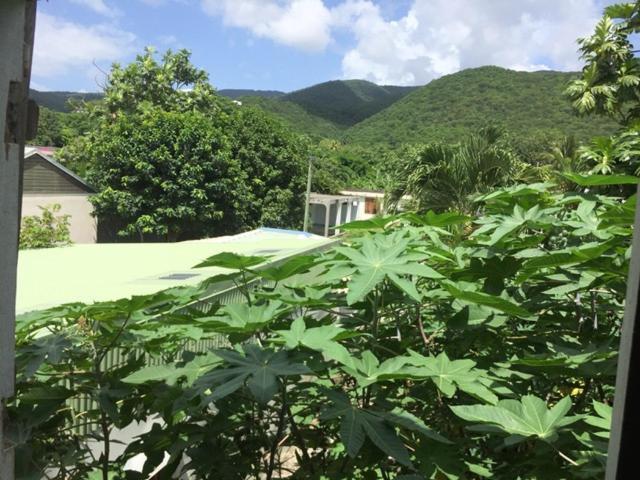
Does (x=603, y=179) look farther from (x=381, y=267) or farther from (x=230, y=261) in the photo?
(x=230, y=261)

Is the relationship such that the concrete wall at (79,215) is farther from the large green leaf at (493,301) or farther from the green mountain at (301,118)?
the green mountain at (301,118)

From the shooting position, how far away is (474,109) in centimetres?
5534

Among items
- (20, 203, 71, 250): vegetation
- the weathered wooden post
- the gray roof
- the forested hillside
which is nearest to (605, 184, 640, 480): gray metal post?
the weathered wooden post

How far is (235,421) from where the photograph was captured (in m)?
1.17

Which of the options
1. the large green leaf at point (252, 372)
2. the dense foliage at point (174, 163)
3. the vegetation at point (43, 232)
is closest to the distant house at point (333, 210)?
the dense foliage at point (174, 163)

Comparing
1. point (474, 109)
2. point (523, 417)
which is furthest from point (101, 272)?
point (474, 109)

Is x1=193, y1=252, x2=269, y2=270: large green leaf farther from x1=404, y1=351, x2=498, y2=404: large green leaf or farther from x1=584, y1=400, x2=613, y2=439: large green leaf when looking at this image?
x1=584, y1=400, x2=613, y2=439: large green leaf

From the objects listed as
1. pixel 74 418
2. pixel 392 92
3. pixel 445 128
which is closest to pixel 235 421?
pixel 74 418

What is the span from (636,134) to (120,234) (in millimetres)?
17375

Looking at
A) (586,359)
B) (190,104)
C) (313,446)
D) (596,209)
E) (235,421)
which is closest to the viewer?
(586,359)

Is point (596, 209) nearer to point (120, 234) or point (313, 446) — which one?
point (313, 446)

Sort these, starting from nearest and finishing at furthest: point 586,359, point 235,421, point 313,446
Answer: point 586,359 → point 235,421 → point 313,446

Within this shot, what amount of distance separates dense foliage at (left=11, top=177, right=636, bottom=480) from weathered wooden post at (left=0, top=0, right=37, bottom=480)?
0.23ft

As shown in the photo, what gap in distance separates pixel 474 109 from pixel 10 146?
5826 cm
